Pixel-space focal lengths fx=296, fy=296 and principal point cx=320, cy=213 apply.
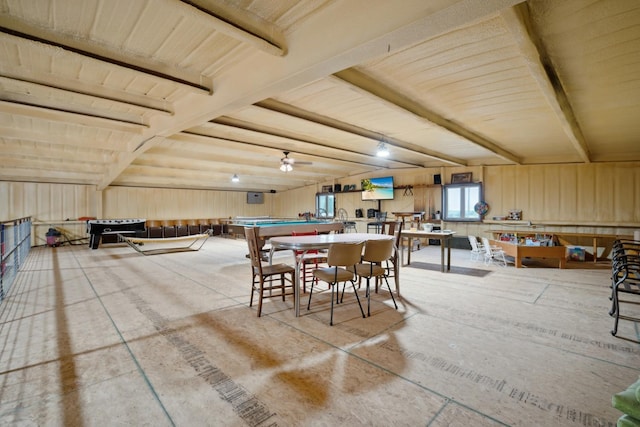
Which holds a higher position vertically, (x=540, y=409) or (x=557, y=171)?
(x=557, y=171)

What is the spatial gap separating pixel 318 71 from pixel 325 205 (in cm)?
1182

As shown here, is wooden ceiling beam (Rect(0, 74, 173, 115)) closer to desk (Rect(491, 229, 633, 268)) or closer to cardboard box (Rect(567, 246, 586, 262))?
desk (Rect(491, 229, 633, 268))

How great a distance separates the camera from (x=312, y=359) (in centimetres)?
255

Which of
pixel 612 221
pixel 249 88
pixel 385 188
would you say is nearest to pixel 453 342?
pixel 249 88

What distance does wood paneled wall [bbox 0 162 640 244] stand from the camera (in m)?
7.87

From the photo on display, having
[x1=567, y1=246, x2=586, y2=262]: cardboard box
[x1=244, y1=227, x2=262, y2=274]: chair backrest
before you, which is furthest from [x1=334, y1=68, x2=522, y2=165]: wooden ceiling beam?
[x1=567, y1=246, x2=586, y2=262]: cardboard box

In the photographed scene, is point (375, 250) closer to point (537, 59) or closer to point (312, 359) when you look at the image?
point (312, 359)

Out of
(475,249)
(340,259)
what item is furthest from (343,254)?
(475,249)

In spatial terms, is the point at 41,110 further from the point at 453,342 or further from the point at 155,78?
the point at 453,342

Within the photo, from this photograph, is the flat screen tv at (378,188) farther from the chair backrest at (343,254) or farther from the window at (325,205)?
the chair backrest at (343,254)

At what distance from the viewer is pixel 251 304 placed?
12.8 ft

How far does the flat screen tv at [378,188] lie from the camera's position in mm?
11891

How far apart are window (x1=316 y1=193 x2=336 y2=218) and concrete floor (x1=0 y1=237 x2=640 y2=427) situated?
9543 mm

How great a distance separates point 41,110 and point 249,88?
3.38m
